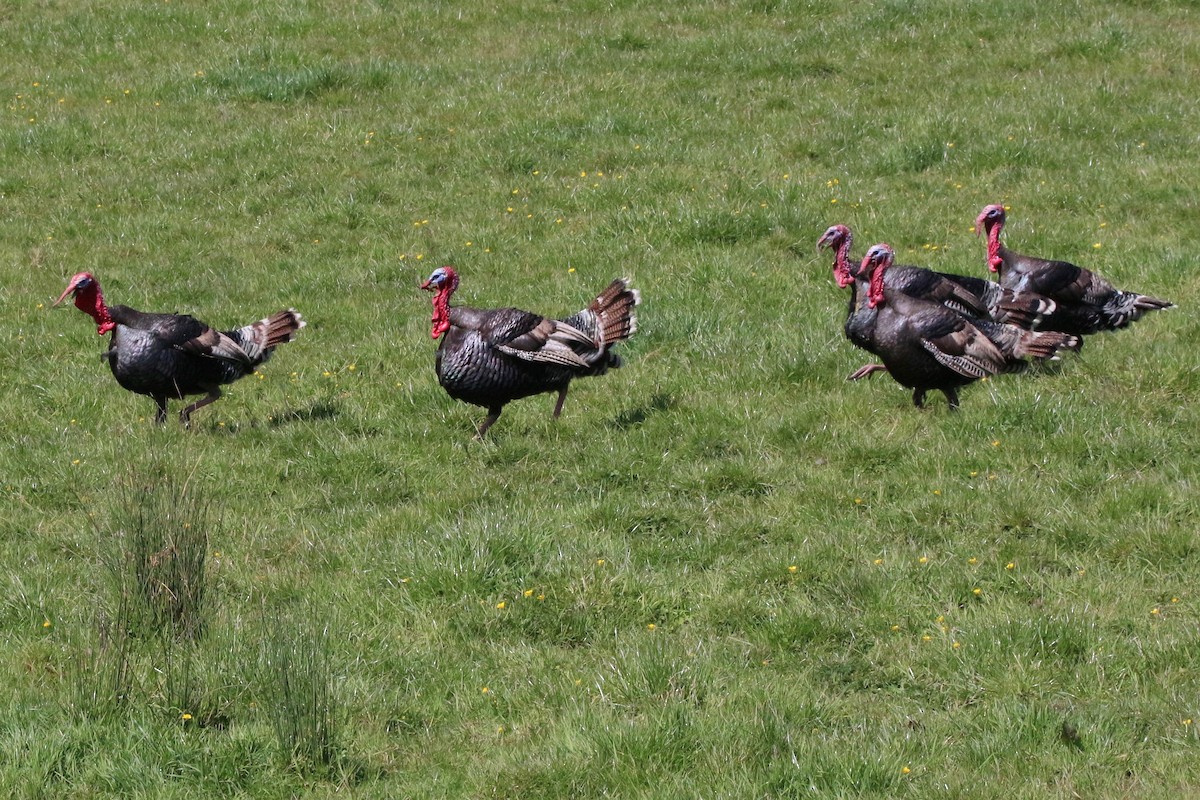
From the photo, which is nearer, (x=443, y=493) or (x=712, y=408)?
(x=443, y=493)

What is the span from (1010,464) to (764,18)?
41.4 feet

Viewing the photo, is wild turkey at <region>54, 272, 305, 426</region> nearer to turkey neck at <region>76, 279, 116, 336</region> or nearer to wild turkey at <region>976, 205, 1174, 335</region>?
turkey neck at <region>76, 279, 116, 336</region>

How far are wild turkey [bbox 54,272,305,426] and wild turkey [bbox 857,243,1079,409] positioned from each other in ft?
16.4

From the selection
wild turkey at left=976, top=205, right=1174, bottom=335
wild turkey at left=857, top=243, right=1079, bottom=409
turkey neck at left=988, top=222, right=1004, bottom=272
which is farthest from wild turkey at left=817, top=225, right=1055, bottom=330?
wild turkey at left=857, top=243, right=1079, bottom=409

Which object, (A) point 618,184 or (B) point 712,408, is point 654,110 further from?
(B) point 712,408

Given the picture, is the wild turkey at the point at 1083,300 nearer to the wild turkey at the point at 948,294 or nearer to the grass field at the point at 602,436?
the wild turkey at the point at 948,294

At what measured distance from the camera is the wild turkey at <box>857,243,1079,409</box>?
10141mm

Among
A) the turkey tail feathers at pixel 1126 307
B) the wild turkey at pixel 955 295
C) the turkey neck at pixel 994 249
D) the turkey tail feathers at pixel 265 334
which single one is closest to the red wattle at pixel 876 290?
the wild turkey at pixel 955 295

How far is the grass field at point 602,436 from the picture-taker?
20.7 feet

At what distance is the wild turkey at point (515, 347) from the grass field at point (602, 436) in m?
0.36

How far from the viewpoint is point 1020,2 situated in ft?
64.5

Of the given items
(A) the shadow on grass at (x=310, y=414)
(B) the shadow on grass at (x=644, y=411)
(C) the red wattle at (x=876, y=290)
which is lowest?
(A) the shadow on grass at (x=310, y=414)

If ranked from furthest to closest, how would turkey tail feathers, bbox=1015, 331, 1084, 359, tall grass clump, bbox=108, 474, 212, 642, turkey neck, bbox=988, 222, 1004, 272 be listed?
turkey neck, bbox=988, 222, 1004, 272 < turkey tail feathers, bbox=1015, 331, 1084, 359 < tall grass clump, bbox=108, 474, 212, 642

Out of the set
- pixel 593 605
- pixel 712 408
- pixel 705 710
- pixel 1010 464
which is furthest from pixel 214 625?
pixel 1010 464
